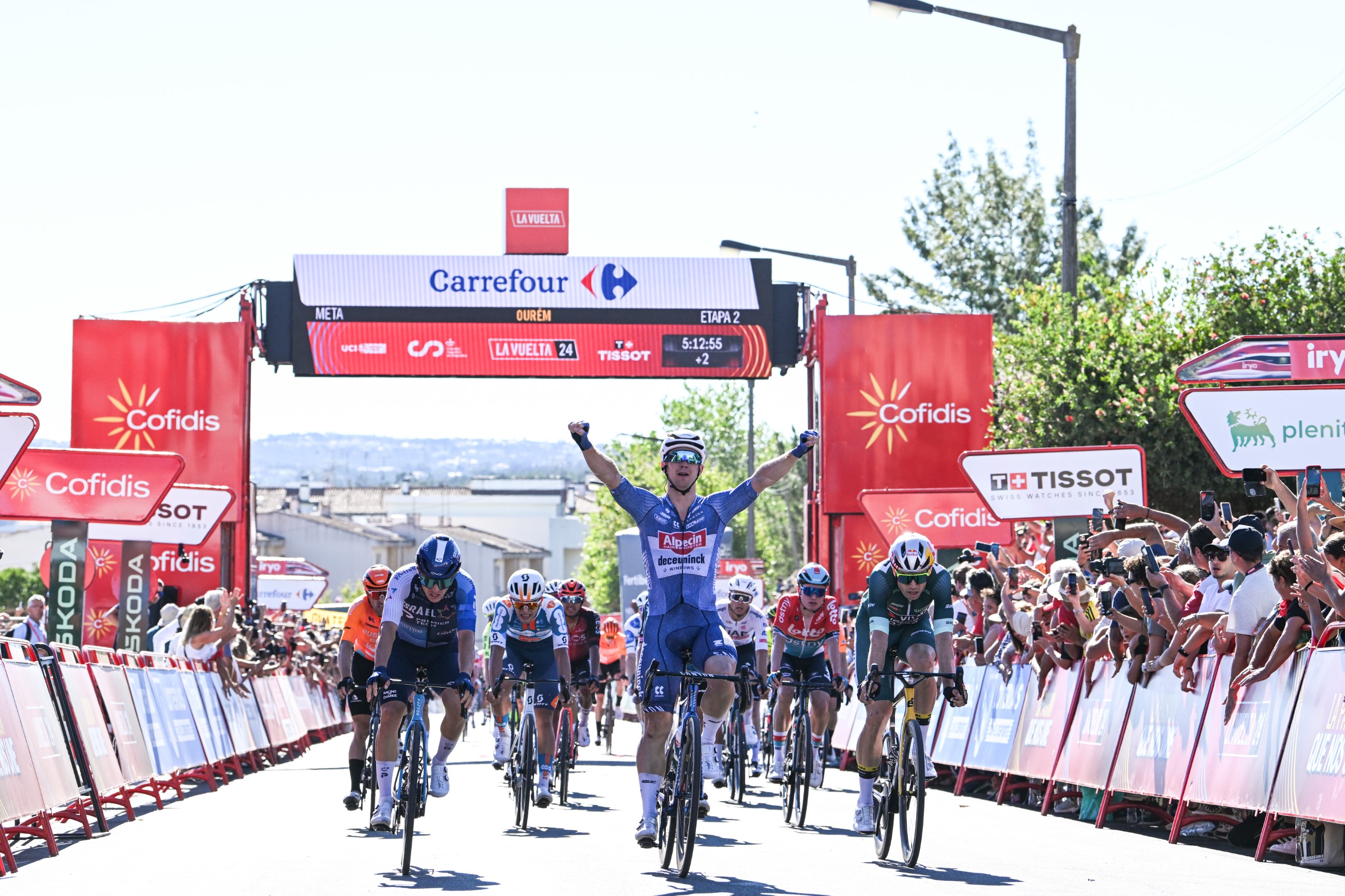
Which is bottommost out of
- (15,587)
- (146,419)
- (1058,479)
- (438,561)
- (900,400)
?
(15,587)

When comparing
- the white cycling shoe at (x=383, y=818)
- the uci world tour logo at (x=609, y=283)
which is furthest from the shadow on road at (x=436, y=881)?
the uci world tour logo at (x=609, y=283)

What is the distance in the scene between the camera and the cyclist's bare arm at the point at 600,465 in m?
9.54

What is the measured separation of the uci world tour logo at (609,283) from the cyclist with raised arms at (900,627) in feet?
74.9

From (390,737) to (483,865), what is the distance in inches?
37.5

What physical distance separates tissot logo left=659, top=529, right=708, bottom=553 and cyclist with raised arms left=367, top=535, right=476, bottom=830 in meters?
1.35

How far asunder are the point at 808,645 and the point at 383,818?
5.33 m

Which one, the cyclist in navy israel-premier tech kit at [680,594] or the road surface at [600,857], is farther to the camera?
the cyclist in navy israel-premier tech kit at [680,594]

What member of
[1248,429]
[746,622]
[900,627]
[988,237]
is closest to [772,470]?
[900,627]

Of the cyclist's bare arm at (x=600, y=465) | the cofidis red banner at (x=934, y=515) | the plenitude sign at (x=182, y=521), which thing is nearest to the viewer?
the cyclist's bare arm at (x=600, y=465)

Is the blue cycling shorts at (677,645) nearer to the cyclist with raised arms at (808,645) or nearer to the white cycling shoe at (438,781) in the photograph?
the white cycling shoe at (438,781)

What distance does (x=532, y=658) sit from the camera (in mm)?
15250

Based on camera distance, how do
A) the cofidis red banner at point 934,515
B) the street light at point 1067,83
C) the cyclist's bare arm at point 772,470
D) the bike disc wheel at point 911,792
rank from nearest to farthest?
1. the cyclist's bare arm at point 772,470
2. the bike disc wheel at point 911,792
3. the street light at point 1067,83
4. the cofidis red banner at point 934,515

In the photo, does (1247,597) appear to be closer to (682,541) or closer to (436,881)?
(682,541)

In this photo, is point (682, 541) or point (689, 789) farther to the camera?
point (682, 541)
